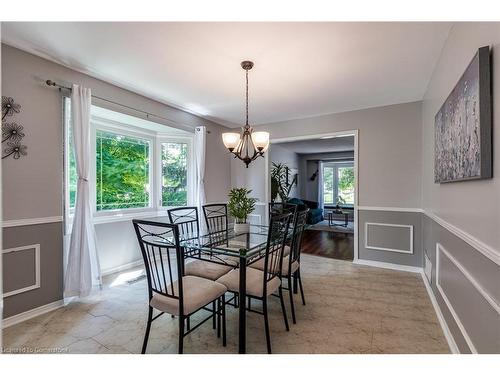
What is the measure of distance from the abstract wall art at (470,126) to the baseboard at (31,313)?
360cm

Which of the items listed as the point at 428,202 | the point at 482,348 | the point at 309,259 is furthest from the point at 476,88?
the point at 309,259

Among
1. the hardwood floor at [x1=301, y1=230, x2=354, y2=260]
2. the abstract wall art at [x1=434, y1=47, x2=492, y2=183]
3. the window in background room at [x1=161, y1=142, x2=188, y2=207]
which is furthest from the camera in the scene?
the hardwood floor at [x1=301, y1=230, x2=354, y2=260]

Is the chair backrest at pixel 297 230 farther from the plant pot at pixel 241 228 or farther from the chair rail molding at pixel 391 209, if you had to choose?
the chair rail molding at pixel 391 209

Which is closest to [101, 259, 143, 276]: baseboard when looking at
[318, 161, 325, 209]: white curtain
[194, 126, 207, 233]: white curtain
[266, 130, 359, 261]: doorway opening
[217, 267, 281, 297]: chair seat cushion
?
[194, 126, 207, 233]: white curtain

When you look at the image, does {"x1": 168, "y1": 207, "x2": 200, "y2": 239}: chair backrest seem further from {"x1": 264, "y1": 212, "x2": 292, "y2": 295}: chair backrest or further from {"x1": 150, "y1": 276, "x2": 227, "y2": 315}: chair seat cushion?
{"x1": 264, "y1": 212, "x2": 292, "y2": 295}: chair backrest

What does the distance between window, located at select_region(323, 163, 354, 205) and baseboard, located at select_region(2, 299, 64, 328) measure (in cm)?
833

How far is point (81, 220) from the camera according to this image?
2551 millimetres

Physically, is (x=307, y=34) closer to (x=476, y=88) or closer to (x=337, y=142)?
(x=476, y=88)

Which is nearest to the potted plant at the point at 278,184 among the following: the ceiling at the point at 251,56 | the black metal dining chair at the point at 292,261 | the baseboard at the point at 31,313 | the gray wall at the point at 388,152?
the gray wall at the point at 388,152

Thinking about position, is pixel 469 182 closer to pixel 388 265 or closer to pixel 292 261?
pixel 292 261

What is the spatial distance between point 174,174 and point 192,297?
301cm

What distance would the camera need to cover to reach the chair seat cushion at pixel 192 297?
65.4 inches

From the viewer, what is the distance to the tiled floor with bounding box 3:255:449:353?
1847 mm
